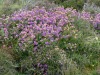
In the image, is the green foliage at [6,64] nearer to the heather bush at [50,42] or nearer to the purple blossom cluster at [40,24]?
the heather bush at [50,42]

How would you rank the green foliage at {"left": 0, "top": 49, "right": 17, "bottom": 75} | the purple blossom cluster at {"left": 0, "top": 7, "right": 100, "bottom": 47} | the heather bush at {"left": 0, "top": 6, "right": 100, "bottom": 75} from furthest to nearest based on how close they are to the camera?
the purple blossom cluster at {"left": 0, "top": 7, "right": 100, "bottom": 47} → the heather bush at {"left": 0, "top": 6, "right": 100, "bottom": 75} → the green foliage at {"left": 0, "top": 49, "right": 17, "bottom": 75}

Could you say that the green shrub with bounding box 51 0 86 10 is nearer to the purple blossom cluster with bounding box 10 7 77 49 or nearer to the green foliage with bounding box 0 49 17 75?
the purple blossom cluster with bounding box 10 7 77 49

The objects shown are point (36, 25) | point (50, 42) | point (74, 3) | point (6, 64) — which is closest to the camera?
point (6, 64)

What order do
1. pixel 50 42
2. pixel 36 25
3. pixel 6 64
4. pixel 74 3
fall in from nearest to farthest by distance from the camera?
1. pixel 6 64
2. pixel 50 42
3. pixel 36 25
4. pixel 74 3

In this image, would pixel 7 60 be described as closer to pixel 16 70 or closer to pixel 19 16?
pixel 16 70

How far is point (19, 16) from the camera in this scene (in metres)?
6.22

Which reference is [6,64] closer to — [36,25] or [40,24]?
[36,25]

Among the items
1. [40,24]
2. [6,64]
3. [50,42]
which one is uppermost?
[40,24]

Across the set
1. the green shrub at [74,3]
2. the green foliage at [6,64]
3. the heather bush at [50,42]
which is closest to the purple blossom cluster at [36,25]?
the heather bush at [50,42]

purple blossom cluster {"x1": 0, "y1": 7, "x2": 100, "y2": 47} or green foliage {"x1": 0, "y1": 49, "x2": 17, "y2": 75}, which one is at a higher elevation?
purple blossom cluster {"x1": 0, "y1": 7, "x2": 100, "y2": 47}

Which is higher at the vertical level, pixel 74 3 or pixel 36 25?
pixel 36 25

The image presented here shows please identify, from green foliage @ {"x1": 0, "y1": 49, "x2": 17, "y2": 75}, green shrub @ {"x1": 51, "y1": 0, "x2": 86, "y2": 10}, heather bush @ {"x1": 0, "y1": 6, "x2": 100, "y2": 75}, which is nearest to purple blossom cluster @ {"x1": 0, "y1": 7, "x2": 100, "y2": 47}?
heather bush @ {"x1": 0, "y1": 6, "x2": 100, "y2": 75}

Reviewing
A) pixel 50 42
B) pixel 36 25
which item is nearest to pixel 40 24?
pixel 36 25

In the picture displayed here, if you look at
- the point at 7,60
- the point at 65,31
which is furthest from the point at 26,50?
the point at 65,31
